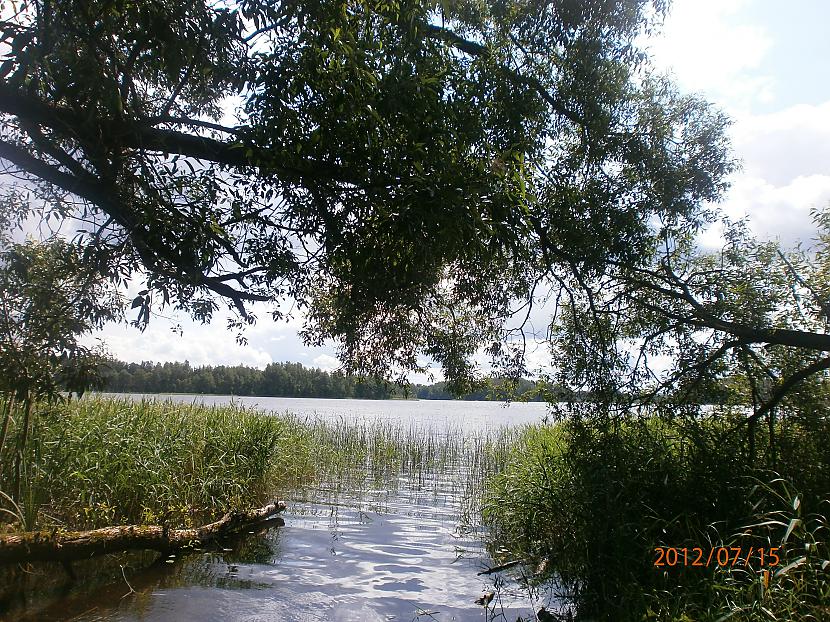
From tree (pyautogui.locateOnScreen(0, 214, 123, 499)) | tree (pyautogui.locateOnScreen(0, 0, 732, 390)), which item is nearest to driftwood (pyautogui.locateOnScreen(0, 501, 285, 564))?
tree (pyautogui.locateOnScreen(0, 214, 123, 499))

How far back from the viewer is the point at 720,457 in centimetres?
606

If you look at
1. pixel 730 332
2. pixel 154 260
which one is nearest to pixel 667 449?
pixel 730 332

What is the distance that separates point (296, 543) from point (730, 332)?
6881 mm

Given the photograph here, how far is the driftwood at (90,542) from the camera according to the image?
17.7 ft

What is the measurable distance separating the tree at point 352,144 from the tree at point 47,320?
1.76 feet

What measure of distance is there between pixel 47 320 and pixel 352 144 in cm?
317

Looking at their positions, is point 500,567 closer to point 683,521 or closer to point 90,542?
point 683,521

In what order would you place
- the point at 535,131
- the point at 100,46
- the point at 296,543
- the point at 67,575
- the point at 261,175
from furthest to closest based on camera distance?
the point at 296,543, the point at 67,575, the point at 535,131, the point at 261,175, the point at 100,46

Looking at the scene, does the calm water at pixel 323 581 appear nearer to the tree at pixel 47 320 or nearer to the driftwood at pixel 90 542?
the driftwood at pixel 90 542

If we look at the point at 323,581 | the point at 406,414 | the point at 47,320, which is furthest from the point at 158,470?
the point at 406,414

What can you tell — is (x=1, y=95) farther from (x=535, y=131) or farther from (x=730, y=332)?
(x=730, y=332)

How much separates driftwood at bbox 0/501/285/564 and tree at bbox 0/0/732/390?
8.94ft

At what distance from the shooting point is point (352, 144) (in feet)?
13.6
